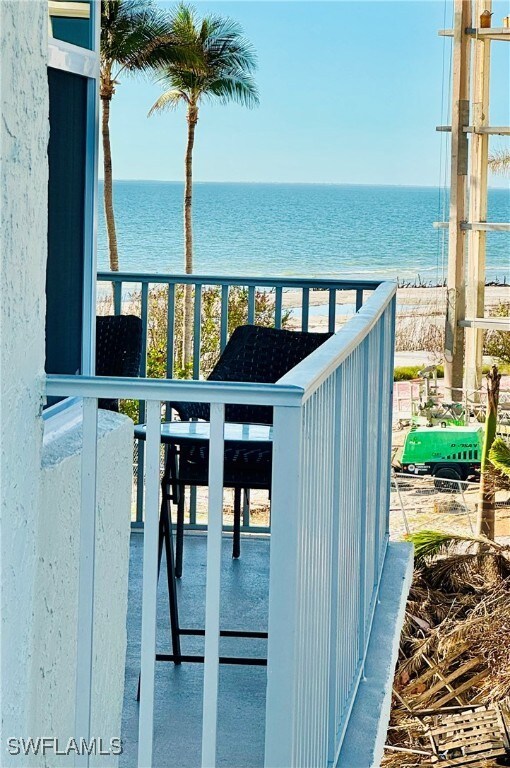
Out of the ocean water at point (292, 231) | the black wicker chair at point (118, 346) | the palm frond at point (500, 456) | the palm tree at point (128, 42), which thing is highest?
the palm tree at point (128, 42)

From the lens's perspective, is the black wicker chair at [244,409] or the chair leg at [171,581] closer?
the chair leg at [171,581]

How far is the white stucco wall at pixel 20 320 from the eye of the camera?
1998 mm

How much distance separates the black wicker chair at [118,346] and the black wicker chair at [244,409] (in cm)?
26

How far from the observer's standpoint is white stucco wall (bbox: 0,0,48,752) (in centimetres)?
200

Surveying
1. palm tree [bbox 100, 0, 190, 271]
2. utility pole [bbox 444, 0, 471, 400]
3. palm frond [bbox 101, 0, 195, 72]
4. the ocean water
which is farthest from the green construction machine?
the ocean water

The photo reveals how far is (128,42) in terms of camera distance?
93.8 feet

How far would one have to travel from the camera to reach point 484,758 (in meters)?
14.0

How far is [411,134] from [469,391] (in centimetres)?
2281

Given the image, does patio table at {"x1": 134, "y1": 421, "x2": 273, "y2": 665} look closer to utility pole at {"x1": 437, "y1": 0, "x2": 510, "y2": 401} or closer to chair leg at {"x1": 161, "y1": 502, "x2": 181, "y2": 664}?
chair leg at {"x1": 161, "y1": 502, "x2": 181, "y2": 664}

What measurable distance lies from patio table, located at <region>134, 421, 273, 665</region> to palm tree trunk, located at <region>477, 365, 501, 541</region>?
1759cm

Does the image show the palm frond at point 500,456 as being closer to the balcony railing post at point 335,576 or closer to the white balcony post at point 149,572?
the balcony railing post at point 335,576

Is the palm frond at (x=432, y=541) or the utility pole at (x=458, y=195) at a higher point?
the utility pole at (x=458, y=195)

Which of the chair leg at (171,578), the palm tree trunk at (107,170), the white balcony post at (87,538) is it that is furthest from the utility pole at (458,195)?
the white balcony post at (87,538)

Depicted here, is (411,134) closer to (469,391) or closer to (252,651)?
(469,391)
